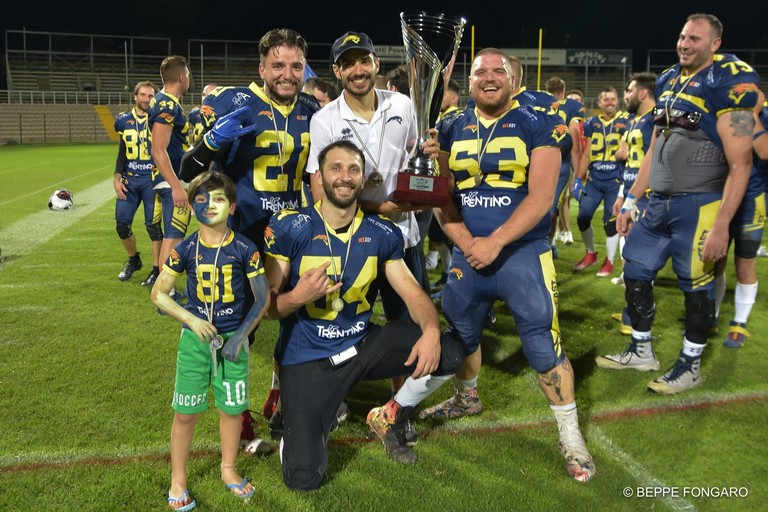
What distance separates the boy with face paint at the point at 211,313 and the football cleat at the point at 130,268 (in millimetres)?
4806

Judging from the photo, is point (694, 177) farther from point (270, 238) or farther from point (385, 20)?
point (385, 20)

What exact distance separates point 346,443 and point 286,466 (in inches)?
21.2

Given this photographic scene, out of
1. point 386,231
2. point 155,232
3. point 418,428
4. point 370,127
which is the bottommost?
point 418,428

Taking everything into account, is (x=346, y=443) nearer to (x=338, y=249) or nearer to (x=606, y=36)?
(x=338, y=249)

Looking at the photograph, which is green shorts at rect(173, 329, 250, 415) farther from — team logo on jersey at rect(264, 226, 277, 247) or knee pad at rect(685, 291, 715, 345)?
knee pad at rect(685, 291, 715, 345)

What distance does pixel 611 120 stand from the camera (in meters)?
8.12

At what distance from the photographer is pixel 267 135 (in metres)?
3.41

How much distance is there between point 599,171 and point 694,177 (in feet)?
13.6

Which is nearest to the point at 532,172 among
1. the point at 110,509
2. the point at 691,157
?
the point at 691,157

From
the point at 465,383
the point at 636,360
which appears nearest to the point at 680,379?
the point at 636,360

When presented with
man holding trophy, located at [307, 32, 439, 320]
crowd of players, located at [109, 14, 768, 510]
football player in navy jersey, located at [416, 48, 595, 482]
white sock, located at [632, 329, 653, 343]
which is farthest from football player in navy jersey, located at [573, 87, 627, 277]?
man holding trophy, located at [307, 32, 439, 320]

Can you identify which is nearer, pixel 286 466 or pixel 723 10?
pixel 286 466

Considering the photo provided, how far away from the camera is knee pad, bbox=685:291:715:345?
404 centimetres

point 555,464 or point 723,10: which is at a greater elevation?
point 723,10
